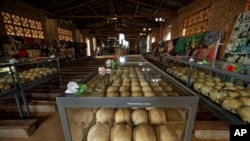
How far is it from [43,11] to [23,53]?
322cm

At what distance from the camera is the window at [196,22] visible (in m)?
4.70

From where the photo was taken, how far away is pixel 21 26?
5.29m

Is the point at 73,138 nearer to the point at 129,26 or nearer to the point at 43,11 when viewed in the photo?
the point at 43,11

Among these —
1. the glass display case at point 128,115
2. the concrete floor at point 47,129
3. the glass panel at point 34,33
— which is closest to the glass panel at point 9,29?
the glass panel at point 34,33

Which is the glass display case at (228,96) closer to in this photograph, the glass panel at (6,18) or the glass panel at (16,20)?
the glass panel at (6,18)

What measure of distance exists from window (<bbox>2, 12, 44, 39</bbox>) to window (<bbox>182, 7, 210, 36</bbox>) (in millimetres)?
6992

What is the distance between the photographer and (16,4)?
512cm

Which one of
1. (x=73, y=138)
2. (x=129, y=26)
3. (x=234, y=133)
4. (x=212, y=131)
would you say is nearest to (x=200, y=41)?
(x=212, y=131)

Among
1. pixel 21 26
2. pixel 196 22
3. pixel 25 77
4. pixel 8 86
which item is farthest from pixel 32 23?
pixel 196 22

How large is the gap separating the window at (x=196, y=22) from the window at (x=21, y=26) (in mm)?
6992

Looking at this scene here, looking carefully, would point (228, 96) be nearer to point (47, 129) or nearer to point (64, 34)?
point (47, 129)

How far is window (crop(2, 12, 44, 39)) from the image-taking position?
15.5ft

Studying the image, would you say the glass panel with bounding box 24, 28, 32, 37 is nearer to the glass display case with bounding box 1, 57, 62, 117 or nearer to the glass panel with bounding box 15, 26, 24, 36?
the glass panel with bounding box 15, 26, 24, 36

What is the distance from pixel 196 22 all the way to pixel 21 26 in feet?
23.2
